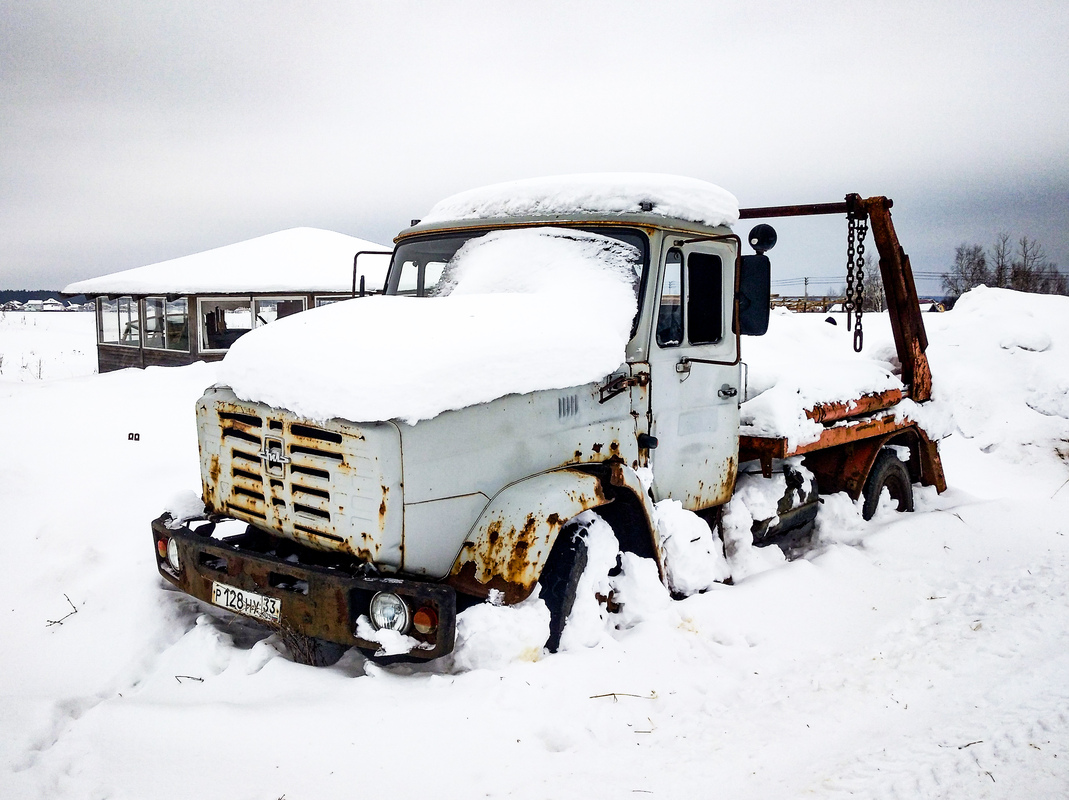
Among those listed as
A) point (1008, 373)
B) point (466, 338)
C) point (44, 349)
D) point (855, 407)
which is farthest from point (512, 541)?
point (44, 349)

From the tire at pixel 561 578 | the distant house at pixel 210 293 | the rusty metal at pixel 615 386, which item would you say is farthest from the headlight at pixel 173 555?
the distant house at pixel 210 293

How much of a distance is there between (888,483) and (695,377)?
10.2ft

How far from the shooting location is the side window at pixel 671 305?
13.6 feet

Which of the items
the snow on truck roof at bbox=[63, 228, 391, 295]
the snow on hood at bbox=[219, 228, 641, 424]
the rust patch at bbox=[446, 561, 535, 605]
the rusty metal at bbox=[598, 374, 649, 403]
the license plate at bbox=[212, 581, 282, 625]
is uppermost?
the snow on truck roof at bbox=[63, 228, 391, 295]

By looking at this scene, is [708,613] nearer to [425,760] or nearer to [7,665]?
[425,760]

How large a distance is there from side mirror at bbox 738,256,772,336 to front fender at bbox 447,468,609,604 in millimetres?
1748

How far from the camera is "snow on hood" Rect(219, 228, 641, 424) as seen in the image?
3.01 meters

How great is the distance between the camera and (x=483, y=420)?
126 inches

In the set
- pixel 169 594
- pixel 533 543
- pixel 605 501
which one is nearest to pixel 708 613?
pixel 605 501

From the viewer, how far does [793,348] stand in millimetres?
13672

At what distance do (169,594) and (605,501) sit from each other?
264cm

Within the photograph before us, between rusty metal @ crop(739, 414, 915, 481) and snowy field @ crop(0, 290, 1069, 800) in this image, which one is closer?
snowy field @ crop(0, 290, 1069, 800)

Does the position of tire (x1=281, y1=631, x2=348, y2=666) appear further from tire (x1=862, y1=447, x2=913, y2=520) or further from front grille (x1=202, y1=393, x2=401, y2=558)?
tire (x1=862, y1=447, x2=913, y2=520)

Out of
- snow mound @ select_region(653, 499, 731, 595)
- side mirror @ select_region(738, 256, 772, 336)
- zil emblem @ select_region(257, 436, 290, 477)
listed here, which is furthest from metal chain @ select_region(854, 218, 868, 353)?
zil emblem @ select_region(257, 436, 290, 477)
